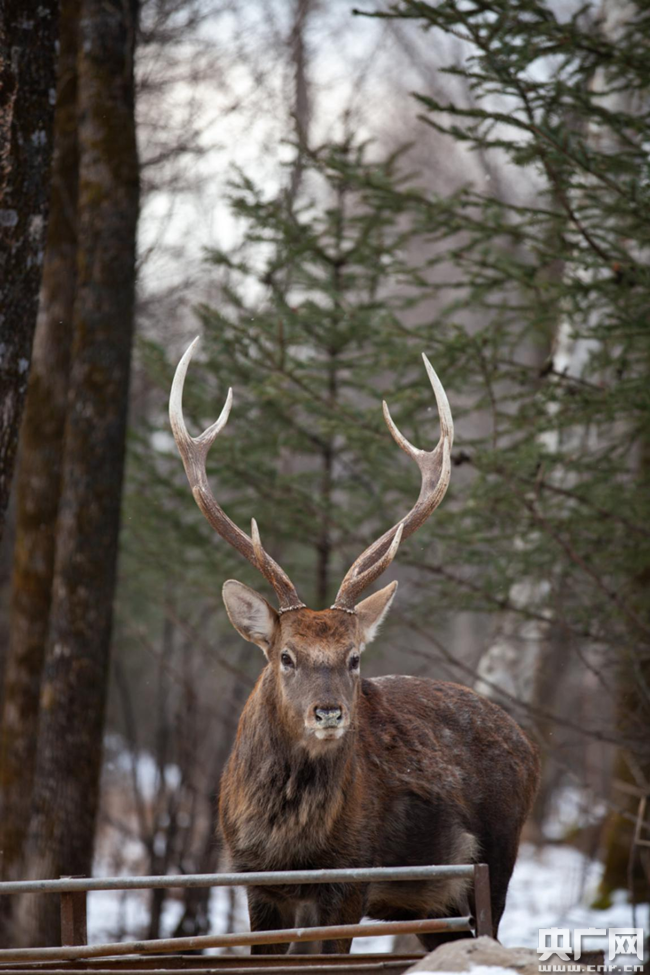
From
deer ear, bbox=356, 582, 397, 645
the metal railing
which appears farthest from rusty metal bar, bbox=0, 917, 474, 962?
deer ear, bbox=356, 582, 397, 645

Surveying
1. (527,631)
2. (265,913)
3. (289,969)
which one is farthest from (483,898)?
(527,631)

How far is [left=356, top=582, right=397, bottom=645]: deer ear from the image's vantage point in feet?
18.0

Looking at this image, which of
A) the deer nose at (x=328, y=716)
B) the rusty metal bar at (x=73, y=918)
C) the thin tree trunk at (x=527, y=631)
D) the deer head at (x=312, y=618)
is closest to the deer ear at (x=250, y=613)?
the deer head at (x=312, y=618)

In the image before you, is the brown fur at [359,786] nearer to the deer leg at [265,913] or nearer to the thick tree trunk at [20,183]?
the deer leg at [265,913]

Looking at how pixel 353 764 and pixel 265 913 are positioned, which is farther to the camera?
pixel 353 764

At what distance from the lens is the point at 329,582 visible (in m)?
11.5

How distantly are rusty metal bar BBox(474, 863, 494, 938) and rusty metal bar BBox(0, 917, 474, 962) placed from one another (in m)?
0.05

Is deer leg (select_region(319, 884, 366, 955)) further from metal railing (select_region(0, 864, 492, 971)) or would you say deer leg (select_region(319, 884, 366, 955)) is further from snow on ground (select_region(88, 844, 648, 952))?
snow on ground (select_region(88, 844, 648, 952))

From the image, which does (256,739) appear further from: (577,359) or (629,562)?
(577,359)

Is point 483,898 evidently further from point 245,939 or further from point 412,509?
point 412,509

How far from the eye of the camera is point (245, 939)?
3850mm

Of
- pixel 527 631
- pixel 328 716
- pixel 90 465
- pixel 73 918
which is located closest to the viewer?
pixel 73 918

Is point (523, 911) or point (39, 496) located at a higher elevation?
point (39, 496)

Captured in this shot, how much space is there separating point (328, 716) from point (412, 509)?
1426mm
